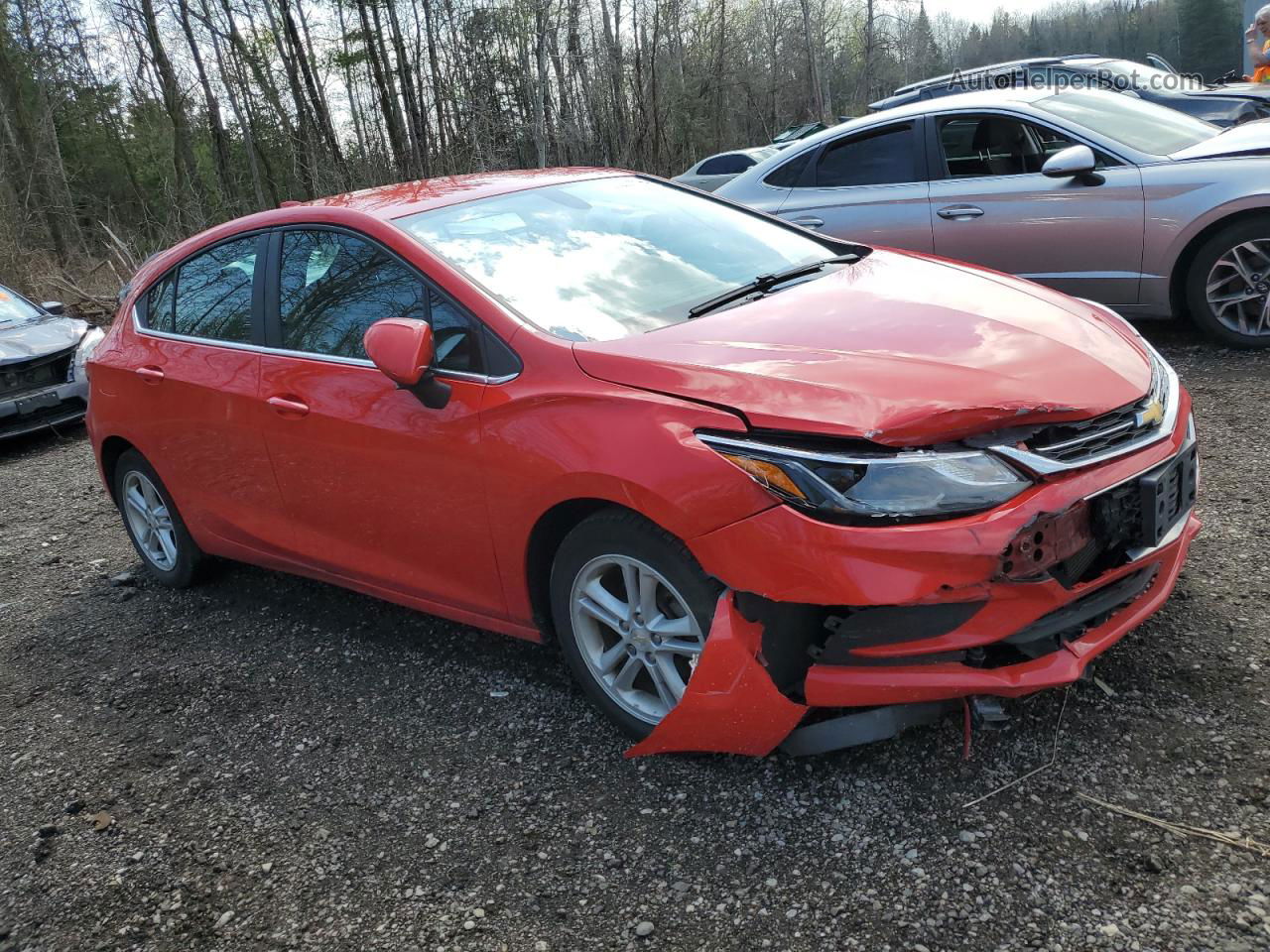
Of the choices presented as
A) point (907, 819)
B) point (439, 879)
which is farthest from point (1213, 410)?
point (439, 879)

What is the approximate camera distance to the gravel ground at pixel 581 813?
7.64ft

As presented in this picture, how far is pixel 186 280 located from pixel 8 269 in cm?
1414

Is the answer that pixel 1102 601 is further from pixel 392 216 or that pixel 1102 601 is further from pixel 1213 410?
pixel 1213 410

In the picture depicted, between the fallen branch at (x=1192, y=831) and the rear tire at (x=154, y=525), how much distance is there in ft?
12.5

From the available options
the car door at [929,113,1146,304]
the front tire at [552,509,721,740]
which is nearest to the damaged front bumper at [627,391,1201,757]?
the front tire at [552,509,721,740]

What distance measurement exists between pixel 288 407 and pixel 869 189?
15.4 ft

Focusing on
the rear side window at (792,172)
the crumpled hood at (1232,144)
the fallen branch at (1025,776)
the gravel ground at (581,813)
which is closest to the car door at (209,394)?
the gravel ground at (581,813)

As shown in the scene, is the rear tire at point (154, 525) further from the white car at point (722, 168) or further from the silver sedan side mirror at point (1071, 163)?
the white car at point (722, 168)

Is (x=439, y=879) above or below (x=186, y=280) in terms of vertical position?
below

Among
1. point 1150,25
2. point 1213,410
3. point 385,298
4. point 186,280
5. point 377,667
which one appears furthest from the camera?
point 1150,25

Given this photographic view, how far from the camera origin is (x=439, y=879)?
8.75ft

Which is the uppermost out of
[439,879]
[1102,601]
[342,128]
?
[342,128]

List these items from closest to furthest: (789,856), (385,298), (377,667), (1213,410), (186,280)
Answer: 1. (789,856)
2. (385,298)
3. (377,667)
4. (186,280)
5. (1213,410)

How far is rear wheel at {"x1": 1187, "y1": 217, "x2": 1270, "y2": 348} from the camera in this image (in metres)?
5.78
